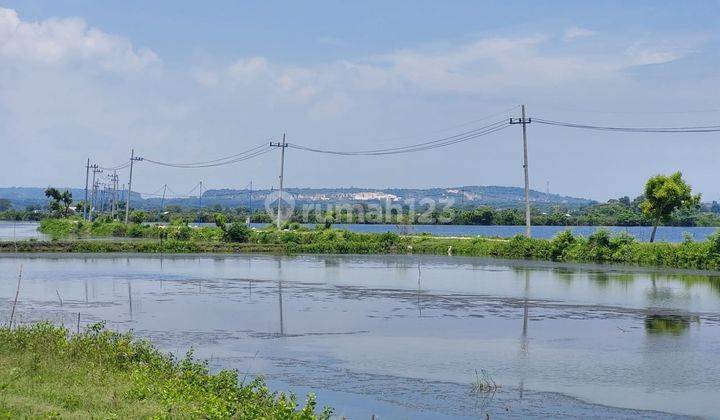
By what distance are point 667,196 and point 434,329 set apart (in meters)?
27.0

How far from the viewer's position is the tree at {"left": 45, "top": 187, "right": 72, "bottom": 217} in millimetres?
109312

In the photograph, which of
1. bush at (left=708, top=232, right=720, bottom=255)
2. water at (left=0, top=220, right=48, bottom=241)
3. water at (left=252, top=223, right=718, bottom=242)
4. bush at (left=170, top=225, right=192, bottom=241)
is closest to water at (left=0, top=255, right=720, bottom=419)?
bush at (left=708, top=232, right=720, bottom=255)

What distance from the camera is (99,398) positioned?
37.1 ft

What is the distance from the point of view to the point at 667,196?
4494 cm

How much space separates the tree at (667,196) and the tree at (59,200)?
82.6 meters

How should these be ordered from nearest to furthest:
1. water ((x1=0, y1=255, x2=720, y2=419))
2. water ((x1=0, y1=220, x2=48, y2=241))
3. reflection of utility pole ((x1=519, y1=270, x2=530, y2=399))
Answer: water ((x1=0, y1=255, x2=720, y2=419)), reflection of utility pole ((x1=519, y1=270, x2=530, y2=399)), water ((x1=0, y1=220, x2=48, y2=241))

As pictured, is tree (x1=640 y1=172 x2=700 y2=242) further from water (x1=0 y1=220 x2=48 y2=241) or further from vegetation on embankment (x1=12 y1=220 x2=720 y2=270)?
water (x1=0 y1=220 x2=48 y2=241)

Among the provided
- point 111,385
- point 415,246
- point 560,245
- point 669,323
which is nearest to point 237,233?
point 415,246

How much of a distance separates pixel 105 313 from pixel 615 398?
602 inches

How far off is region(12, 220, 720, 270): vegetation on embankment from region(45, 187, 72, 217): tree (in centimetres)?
4178

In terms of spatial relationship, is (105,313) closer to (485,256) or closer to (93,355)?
(93,355)

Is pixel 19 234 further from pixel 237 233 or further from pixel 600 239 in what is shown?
pixel 600 239

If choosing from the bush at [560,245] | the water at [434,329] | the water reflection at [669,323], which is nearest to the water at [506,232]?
the bush at [560,245]

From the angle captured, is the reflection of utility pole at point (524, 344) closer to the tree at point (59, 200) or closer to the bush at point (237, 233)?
the bush at point (237, 233)
